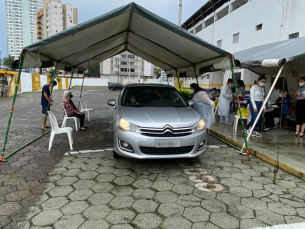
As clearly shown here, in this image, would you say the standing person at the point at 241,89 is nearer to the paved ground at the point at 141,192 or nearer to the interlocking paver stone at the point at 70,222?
the paved ground at the point at 141,192

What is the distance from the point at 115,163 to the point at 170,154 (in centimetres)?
125

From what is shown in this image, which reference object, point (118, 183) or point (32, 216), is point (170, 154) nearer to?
point (118, 183)

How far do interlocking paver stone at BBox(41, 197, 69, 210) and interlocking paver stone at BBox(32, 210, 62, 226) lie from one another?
98 mm

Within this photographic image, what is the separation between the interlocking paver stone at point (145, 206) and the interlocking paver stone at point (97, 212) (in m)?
0.37

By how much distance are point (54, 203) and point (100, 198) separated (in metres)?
0.60

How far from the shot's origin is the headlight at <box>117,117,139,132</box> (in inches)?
152

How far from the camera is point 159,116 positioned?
4.17 meters

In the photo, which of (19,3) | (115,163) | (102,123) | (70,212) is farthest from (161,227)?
(19,3)

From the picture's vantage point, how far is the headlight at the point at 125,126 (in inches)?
152

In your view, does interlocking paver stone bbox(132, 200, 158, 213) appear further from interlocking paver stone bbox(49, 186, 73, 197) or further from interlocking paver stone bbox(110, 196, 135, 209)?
interlocking paver stone bbox(49, 186, 73, 197)

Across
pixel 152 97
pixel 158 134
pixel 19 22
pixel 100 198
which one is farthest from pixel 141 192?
pixel 19 22

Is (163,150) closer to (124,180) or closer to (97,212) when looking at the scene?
(124,180)

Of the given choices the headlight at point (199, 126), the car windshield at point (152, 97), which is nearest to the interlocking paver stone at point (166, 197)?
the headlight at point (199, 126)

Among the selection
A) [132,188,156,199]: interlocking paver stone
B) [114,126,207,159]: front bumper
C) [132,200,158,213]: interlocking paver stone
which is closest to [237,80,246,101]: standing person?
[114,126,207,159]: front bumper
